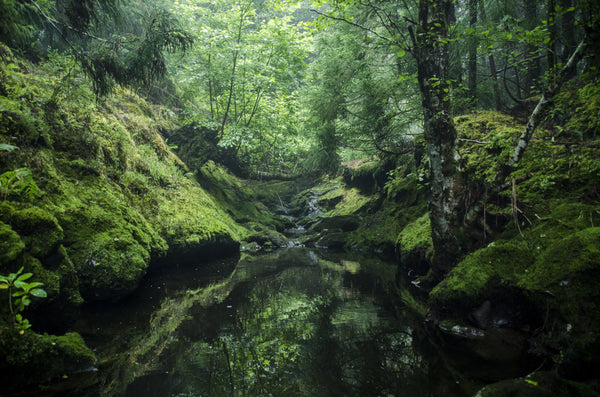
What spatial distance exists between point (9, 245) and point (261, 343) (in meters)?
2.90

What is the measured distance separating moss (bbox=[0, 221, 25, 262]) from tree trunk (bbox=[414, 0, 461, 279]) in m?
5.84

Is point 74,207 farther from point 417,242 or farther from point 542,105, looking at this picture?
point 542,105

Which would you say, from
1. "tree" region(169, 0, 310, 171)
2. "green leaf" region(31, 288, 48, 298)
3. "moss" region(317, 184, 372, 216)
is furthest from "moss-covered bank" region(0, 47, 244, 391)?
"moss" region(317, 184, 372, 216)

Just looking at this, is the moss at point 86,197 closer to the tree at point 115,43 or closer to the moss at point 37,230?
the moss at point 37,230

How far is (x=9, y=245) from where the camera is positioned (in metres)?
3.11

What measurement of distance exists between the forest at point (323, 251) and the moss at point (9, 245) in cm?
2

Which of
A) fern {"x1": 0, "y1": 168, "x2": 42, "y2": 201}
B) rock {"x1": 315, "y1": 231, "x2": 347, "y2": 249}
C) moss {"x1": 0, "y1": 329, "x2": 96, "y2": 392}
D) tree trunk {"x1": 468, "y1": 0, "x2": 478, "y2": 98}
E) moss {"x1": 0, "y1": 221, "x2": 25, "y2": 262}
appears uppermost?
tree trunk {"x1": 468, "y1": 0, "x2": 478, "y2": 98}

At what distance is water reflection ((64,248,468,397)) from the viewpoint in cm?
295

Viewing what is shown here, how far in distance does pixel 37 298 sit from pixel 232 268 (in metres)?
5.22

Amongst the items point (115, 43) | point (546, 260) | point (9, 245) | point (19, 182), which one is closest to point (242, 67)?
point (115, 43)

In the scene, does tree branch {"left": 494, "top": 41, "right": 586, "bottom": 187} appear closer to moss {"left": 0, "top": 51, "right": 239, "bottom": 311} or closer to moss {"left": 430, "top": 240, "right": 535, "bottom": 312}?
moss {"left": 430, "top": 240, "right": 535, "bottom": 312}

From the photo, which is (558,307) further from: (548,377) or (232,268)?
(232,268)

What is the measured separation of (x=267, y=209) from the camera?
1623cm

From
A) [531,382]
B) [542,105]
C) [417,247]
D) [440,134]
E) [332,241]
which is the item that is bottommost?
[332,241]
